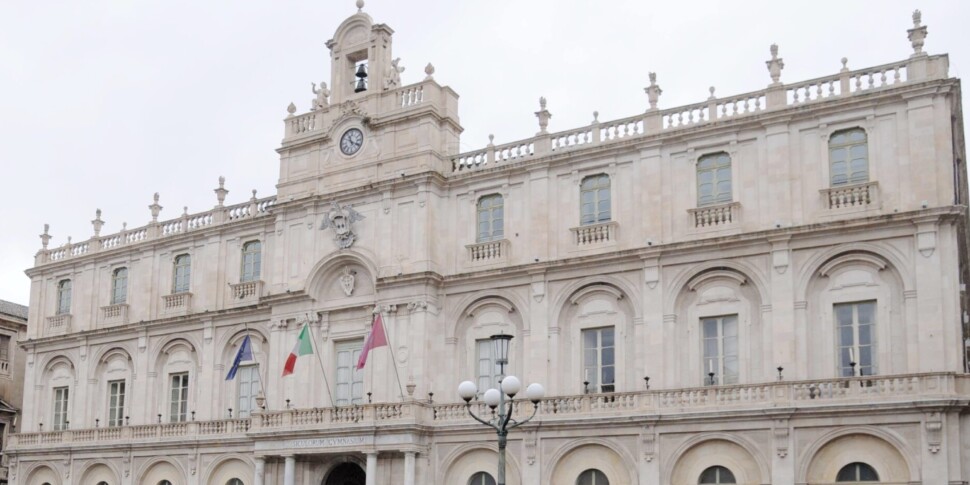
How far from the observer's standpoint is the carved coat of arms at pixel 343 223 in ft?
134

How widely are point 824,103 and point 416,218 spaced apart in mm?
13791

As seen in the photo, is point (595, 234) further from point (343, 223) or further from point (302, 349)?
point (302, 349)

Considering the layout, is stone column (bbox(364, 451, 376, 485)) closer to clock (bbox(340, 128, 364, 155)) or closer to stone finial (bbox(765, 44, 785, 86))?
clock (bbox(340, 128, 364, 155))

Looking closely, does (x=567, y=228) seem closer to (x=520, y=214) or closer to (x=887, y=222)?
(x=520, y=214)

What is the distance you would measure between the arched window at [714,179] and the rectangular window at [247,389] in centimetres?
1864

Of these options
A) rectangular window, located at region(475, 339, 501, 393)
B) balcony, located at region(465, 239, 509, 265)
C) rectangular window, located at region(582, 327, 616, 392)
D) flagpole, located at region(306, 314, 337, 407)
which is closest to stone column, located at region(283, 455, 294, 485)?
flagpole, located at region(306, 314, 337, 407)

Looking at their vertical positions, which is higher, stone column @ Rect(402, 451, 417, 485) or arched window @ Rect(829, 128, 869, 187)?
arched window @ Rect(829, 128, 869, 187)

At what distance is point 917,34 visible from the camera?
3225 cm

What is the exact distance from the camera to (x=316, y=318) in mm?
41094

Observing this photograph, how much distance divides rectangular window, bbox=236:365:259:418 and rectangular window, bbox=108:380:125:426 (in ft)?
21.9

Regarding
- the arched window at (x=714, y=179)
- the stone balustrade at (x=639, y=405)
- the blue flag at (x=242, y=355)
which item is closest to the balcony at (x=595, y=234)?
the arched window at (x=714, y=179)

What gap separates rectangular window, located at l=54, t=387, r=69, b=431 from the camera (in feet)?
164

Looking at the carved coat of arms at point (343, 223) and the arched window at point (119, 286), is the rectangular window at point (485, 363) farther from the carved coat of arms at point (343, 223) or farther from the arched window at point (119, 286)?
the arched window at point (119, 286)

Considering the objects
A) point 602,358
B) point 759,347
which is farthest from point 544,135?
point 759,347
